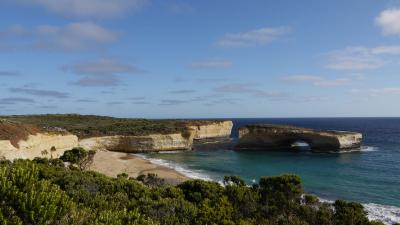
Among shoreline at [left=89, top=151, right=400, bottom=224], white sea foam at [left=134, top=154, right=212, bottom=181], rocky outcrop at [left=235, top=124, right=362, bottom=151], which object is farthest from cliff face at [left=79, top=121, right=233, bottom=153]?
white sea foam at [left=134, top=154, right=212, bottom=181]

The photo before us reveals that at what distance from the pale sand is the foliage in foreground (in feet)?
60.1

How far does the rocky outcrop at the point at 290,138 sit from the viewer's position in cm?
7244

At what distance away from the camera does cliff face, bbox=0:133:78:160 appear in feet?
134

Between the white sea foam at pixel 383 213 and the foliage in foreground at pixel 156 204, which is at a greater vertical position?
the foliage in foreground at pixel 156 204

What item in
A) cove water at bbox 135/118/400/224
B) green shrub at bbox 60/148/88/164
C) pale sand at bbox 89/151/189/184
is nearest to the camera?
cove water at bbox 135/118/400/224

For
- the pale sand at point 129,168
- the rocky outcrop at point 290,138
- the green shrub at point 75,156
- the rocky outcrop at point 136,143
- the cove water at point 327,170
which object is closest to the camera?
the cove water at point 327,170

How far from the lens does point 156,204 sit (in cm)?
1814

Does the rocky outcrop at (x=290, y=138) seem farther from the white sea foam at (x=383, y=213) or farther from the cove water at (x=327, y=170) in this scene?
the white sea foam at (x=383, y=213)

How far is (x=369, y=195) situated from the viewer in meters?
35.1

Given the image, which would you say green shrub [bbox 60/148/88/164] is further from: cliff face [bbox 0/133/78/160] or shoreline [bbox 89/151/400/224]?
cliff face [bbox 0/133/78/160]

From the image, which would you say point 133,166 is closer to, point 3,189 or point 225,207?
point 225,207

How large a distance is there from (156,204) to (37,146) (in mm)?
34224

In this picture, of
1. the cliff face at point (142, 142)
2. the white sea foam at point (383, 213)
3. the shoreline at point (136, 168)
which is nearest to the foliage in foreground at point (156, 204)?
the white sea foam at point (383, 213)

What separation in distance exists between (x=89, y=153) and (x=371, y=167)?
116ft
